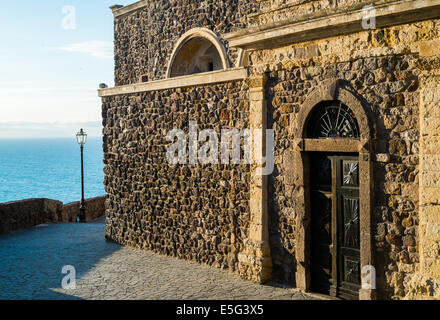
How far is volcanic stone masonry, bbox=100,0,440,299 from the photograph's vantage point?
5.81m

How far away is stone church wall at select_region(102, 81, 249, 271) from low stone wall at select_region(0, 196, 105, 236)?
405 cm

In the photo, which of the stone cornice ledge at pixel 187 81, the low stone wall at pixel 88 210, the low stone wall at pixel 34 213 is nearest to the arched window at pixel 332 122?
the stone cornice ledge at pixel 187 81

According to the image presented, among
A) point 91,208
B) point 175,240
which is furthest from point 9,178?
point 175,240

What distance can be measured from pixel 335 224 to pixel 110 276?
179 inches

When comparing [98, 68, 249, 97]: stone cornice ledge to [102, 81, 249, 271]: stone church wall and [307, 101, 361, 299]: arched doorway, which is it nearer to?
[102, 81, 249, 271]: stone church wall

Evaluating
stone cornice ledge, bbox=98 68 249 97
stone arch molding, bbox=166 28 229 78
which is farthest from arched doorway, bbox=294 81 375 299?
stone arch molding, bbox=166 28 229 78

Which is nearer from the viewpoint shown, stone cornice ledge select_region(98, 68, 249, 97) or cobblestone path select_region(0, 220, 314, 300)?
cobblestone path select_region(0, 220, 314, 300)

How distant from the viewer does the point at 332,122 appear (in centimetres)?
684

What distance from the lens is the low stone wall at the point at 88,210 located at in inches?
661

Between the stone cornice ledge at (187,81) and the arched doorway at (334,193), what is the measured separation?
175 cm

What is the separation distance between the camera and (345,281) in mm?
6754

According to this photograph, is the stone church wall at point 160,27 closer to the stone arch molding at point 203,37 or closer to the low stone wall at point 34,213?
the stone arch molding at point 203,37

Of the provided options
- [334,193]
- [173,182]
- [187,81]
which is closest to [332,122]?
[334,193]

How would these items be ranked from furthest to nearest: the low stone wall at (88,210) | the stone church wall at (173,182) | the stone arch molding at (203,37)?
the low stone wall at (88,210)
the stone arch molding at (203,37)
the stone church wall at (173,182)
